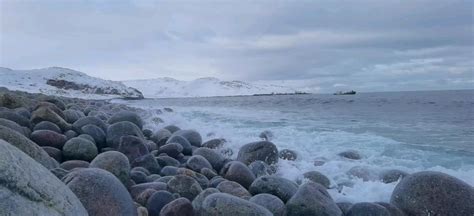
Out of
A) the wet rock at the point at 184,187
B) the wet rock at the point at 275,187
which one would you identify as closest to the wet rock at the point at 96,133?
the wet rock at the point at 184,187

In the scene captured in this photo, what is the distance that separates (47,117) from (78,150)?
290 cm

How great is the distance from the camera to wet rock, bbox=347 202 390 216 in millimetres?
6000

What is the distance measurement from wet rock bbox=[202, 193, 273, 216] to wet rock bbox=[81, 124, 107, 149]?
5243 mm

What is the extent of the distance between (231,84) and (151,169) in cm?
19207

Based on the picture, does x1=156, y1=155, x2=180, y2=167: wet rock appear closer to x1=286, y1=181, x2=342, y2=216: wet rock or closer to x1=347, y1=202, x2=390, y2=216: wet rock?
x1=286, y1=181, x2=342, y2=216: wet rock

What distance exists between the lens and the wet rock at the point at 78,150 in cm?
778

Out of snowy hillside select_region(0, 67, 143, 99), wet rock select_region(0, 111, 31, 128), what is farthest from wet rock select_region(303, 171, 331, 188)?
snowy hillside select_region(0, 67, 143, 99)

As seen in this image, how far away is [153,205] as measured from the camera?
220 inches

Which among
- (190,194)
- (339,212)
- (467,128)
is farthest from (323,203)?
(467,128)

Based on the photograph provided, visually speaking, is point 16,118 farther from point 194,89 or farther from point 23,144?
point 194,89

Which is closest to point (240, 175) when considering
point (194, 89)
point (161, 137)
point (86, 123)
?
point (86, 123)

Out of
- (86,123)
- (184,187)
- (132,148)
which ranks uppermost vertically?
(86,123)

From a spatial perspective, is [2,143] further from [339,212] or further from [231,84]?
[231,84]

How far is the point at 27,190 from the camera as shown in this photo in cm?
292
